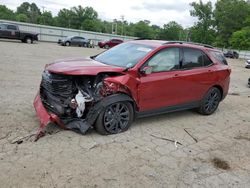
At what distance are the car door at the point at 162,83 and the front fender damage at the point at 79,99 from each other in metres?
0.47

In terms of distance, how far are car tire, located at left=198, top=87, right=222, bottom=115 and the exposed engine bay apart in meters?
2.58

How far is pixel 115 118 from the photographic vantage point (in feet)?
17.2

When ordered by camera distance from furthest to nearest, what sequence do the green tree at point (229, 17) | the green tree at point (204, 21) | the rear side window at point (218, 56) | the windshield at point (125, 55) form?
the green tree at point (204, 21), the green tree at point (229, 17), the rear side window at point (218, 56), the windshield at point (125, 55)

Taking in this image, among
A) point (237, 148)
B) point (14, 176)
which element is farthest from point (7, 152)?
point (237, 148)

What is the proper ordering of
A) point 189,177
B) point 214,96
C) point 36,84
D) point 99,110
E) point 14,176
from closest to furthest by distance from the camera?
point 14,176 < point 189,177 < point 99,110 < point 214,96 < point 36,84

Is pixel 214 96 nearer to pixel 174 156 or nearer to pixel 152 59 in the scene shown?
pixel 152 59

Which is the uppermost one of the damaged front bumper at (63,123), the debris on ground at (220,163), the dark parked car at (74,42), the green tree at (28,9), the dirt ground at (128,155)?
the green tree at (28,9)

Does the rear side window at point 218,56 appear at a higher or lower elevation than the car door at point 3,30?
lower

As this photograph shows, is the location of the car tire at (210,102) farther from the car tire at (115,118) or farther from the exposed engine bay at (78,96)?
the exposed engine bay at (78,96)

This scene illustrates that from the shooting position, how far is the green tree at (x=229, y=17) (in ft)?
217

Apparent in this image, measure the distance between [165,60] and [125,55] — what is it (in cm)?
81

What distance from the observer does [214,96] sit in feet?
23.8

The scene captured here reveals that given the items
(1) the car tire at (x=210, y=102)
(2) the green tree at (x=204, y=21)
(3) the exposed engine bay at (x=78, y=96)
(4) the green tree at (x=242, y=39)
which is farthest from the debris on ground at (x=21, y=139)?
(2) the green tree at (x=204, y=21)

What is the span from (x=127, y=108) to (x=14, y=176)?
7.67 ft
